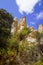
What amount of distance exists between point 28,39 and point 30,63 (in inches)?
331

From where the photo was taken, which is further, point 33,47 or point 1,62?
point 33,47

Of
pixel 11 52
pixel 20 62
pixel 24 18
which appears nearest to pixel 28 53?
pixel 20 62

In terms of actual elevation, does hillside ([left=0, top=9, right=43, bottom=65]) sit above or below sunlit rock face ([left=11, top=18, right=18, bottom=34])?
below

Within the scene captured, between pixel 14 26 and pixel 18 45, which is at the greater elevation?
pixel 14 26

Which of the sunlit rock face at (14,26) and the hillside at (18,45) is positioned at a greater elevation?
the sunlit rock face at (14,26)

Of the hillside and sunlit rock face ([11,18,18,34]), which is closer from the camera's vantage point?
the hillside

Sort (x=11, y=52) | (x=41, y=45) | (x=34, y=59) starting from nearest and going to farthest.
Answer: (x=11, y=52)
(x=34, y=59)
(x=41, y=45)

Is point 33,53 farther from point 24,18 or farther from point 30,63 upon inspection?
point 24,18

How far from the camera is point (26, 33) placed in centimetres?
3909

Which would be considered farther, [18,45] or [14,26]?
[14,26]

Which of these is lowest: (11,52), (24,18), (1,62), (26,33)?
(1,62)

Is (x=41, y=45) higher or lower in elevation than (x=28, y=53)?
higher

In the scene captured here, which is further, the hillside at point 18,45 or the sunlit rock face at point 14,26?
the sunlit rock face at point 14,26

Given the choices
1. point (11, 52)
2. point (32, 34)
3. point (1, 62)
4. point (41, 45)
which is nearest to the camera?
point (1, 62)
